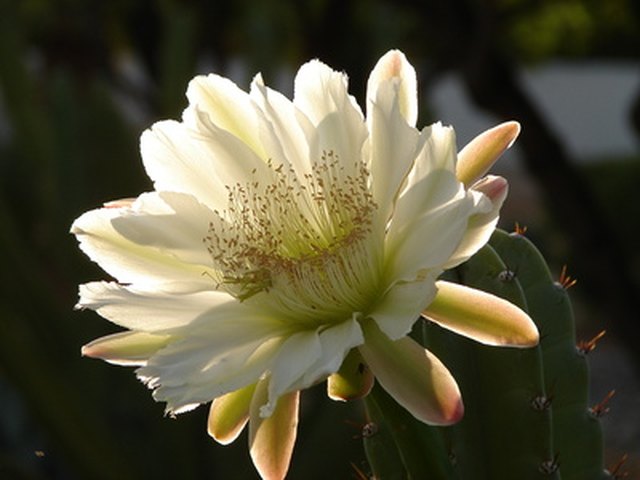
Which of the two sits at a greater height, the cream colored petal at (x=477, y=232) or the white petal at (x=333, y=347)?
the cream colored petal at (x=477, y=232)

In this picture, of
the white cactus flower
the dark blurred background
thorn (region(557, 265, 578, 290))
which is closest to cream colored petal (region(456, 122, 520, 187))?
the white cactus flower

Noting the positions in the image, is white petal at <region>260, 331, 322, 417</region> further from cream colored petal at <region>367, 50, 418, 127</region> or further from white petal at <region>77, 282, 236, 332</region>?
cream colored petal at <region>367, 50, 418, 127</region>

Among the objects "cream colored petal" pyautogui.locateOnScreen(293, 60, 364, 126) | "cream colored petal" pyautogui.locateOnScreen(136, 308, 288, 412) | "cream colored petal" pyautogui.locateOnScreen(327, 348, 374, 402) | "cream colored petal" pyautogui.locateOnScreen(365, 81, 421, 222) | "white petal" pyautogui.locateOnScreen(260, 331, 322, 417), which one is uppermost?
"cream colored petal" pyautogui.locateOnScreen(293, 60, 364, 126)

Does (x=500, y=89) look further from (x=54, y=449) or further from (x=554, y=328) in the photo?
(x=554, y=328)

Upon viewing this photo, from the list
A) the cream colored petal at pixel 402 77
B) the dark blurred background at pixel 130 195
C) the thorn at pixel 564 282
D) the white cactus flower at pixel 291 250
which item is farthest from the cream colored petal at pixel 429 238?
the dark blurred background at pixel 130 195

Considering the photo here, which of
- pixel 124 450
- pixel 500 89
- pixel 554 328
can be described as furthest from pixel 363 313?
pixel 500 89

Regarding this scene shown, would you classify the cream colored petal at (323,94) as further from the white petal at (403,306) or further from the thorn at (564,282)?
the thorn at (564,282)
